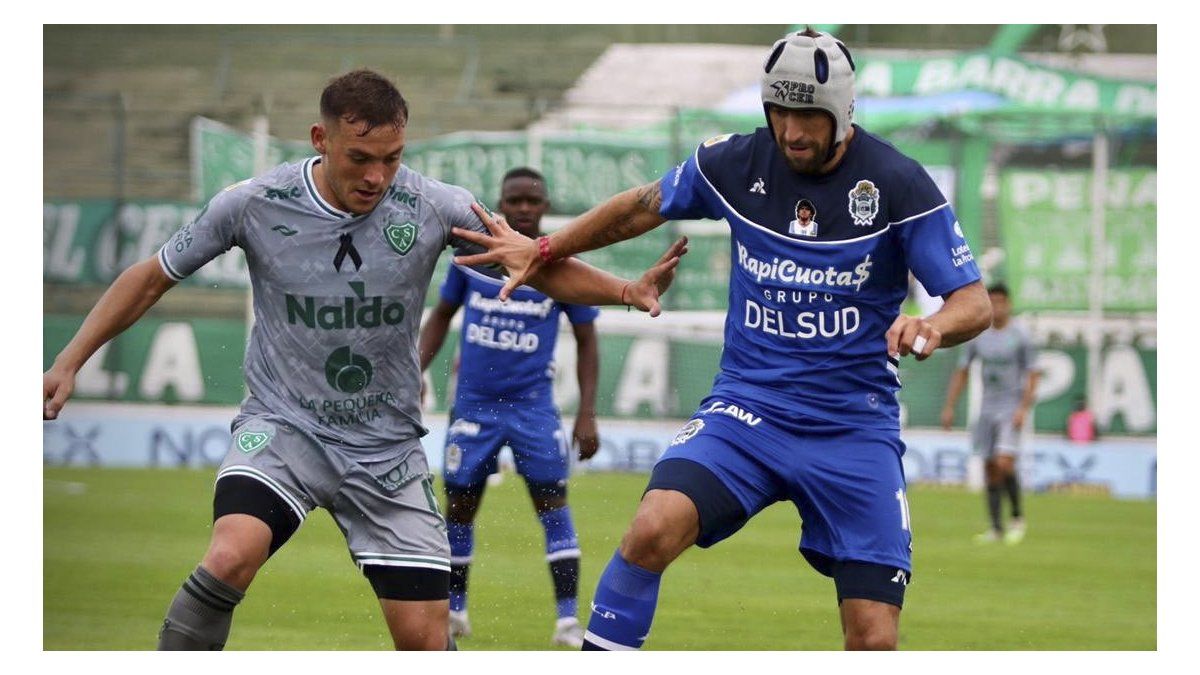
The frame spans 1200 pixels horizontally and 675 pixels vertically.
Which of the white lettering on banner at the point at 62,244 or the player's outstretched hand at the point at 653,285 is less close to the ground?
the white lettering on banner at the point at 62,244

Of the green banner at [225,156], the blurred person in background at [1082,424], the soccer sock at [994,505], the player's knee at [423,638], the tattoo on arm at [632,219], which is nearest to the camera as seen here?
the player's knee at [423,638]

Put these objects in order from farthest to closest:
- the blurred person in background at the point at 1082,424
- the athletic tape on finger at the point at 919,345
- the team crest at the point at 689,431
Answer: the blurred person in background at the point at 1082,424 < the team crest at the point at 689,431 < the athletic tape on finger at the point at 919,345

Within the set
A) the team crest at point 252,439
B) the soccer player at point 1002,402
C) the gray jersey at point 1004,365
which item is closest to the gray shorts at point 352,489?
the team crest at point 252,439

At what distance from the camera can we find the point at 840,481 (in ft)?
18.6

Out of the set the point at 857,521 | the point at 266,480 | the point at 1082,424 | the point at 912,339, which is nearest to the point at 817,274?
the point at 912,339

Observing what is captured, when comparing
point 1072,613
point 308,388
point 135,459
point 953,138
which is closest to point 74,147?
point 135,459

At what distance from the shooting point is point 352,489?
5.68m

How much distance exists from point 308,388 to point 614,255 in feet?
52.7

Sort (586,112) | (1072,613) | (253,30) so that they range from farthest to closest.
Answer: (253,30) → (586,112) → (1072,613)

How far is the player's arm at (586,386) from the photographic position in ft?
29.8

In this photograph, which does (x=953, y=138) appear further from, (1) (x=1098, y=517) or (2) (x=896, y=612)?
(2) (x=896, y=612)

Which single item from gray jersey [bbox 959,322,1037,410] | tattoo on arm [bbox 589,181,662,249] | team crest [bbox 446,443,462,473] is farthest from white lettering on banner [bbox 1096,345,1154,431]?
tattoo on arm [bbox 589,181,662,249]

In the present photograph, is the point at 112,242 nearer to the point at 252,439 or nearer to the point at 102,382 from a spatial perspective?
the point at 102,382

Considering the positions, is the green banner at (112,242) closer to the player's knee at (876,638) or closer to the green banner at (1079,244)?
the green banner at (1079,244)
